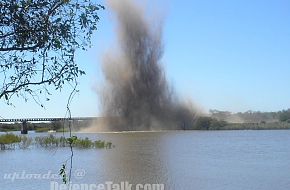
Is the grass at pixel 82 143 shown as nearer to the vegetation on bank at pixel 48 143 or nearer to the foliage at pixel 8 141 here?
the vegetation on bank at pixel 48 143

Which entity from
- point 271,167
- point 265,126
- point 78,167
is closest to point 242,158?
point 271,167

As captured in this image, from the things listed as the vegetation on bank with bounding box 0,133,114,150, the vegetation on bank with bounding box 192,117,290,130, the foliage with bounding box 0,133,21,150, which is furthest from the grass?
the vegetation on bank with bounding box 192,117,290,130

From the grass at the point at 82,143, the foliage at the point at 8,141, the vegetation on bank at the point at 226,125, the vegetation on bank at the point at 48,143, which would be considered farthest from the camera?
the vegetation on bank at the point at 226,125

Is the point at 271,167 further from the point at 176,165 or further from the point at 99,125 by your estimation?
the point at 99,125

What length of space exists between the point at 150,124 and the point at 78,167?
8829cm

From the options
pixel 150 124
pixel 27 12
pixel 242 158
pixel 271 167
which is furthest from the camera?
pixel 150 124

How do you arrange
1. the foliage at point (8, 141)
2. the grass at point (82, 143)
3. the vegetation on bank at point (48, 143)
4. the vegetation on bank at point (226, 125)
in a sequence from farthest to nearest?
the vegetation on bank at point (226, 125)
the foliage at point (8, 141)
the vegetation on bank at point (48, 143)
the grass at point (82, 143)

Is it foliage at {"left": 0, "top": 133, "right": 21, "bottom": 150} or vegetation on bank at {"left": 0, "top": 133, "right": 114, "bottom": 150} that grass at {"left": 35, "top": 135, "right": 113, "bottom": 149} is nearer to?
vegetation on bank at {"left": 0, "top": 133, "right": 114, "bottom": 150}

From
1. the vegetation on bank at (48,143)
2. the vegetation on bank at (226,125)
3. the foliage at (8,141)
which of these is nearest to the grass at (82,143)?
the vegetation on bank at (48,143)

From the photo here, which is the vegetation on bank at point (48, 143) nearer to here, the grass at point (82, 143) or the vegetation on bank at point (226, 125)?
the grass at point (82, 143)

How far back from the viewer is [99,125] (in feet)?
396

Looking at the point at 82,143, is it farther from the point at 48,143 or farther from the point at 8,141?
the point at 8,141

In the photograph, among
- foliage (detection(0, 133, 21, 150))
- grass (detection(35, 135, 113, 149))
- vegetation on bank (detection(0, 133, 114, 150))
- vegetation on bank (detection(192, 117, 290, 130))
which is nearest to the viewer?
grass (detection(35, 135, 113, 149))

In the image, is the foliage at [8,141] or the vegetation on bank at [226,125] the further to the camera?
the vegetation on bank at [226,125]
